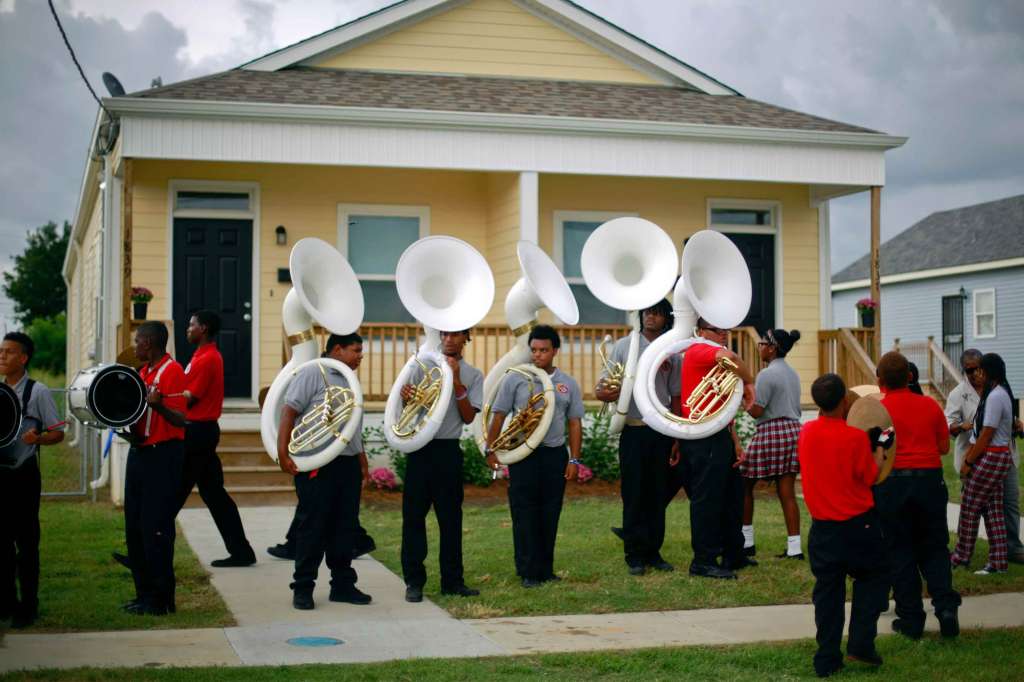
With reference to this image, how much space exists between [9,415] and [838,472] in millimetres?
4524

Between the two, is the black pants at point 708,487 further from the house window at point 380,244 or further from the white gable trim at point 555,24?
the white gable trim at point 555,24

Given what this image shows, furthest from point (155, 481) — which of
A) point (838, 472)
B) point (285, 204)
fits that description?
point (285, 204)

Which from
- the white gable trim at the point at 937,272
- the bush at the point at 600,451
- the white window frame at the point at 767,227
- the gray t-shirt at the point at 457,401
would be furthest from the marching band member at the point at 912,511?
the white gable trim at the point at 937,272

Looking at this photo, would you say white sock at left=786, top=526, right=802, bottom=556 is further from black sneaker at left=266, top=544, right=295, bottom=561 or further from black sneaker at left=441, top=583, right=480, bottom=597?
black sneaker at left=266, top=544, right=295, bottom=561

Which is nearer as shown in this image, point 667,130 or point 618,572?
point 618,572

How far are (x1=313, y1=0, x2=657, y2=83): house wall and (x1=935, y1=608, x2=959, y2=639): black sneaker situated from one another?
11925mm

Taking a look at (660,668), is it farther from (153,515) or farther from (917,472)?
(153,515)

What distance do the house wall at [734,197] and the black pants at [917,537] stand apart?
954cm

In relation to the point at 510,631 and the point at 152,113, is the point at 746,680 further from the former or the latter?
the point at 152,113

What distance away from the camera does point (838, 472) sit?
586cm

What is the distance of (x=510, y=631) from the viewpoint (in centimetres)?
673

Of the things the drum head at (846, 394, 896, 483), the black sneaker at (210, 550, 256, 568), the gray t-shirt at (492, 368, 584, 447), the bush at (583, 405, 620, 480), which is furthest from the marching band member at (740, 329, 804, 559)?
the bush at (583, 405, 620, 480)

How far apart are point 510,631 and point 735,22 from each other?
12.0 m

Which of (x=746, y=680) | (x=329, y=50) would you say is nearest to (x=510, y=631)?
(x=746, y=680)
